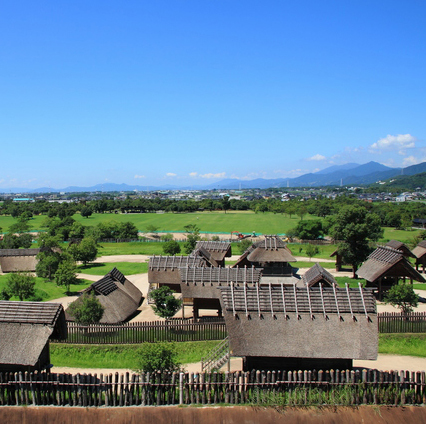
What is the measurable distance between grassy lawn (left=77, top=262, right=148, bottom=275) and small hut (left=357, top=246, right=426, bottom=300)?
81.2 feet

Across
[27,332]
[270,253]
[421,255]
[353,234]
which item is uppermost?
[27,332]

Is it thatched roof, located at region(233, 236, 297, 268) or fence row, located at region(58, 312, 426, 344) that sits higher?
thatched roof, located at region(233, 236, 297, 268)

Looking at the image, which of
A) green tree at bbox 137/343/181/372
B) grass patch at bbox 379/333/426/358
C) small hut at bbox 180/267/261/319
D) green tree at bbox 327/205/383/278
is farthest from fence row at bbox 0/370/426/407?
green tree at bbox 327/205/383/278

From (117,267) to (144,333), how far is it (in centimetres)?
2690

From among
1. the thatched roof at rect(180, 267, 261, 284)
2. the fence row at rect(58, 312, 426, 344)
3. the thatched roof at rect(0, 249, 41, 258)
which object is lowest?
the fence row at rect(58, 312, 426, 344)

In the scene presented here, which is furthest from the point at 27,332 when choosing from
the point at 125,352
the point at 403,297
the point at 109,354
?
the point at 403,297

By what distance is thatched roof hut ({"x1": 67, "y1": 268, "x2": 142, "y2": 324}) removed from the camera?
26.0 metres

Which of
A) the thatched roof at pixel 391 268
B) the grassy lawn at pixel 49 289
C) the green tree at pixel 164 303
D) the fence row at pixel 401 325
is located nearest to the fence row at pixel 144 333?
the green tree at pixel 164 303

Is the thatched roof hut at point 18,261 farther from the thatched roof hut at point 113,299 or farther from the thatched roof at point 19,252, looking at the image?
the thatched roof hut at point 113,299

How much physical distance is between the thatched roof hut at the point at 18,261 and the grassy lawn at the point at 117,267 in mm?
5313

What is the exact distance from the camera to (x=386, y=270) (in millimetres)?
30906

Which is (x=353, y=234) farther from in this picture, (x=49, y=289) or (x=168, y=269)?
(x=49, y=289)

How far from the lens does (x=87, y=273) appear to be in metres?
45.6

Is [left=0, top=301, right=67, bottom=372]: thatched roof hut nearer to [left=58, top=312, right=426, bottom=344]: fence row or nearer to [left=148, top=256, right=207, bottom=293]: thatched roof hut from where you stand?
[left=58, top=312, right=426, bottom=344]: fence row
